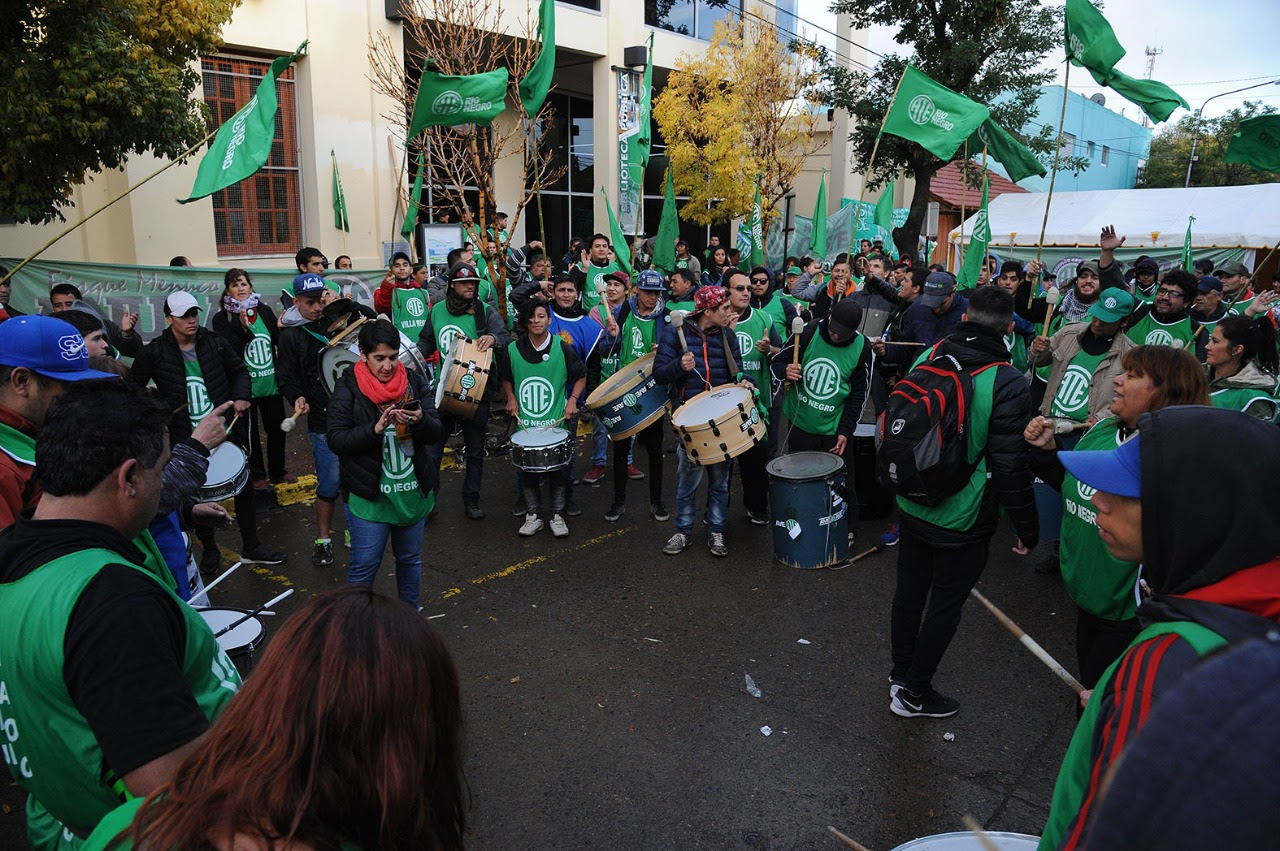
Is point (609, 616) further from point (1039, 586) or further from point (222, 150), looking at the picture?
point (222, 150)

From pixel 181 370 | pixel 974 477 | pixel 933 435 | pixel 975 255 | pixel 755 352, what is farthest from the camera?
pixel 975 255

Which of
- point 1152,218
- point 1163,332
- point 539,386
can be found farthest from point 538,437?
point 1152,218

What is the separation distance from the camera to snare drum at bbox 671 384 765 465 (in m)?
6.13

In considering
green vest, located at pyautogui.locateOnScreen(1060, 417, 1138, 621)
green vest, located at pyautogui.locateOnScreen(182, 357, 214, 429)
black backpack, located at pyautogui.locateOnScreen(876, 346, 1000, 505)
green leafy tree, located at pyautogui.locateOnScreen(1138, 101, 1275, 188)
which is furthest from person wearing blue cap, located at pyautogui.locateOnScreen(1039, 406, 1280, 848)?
green leafy tree, located at pyautogui.locateOnScreen(1138, 101, 1275, 188)

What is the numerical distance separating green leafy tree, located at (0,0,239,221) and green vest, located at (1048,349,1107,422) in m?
9.02

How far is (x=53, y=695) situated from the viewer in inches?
70.3

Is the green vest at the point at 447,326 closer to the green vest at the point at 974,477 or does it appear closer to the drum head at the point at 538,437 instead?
the drum head at the point at 538,437

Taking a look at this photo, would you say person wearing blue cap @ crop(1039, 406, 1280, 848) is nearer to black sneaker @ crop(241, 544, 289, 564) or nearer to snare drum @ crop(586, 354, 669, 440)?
snare drum @ crop(586, 354, 669, 440)

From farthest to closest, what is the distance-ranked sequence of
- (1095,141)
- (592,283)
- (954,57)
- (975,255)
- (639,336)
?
(1095,141), (954,57), (592,283), (975,255), (639,336)

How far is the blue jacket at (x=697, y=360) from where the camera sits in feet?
21.9

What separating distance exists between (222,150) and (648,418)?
389 centimetres

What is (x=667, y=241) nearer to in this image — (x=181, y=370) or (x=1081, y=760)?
(x=181, y=370)

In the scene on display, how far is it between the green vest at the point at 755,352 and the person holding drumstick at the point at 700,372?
0.54 m

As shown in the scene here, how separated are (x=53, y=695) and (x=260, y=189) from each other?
16.4 m
